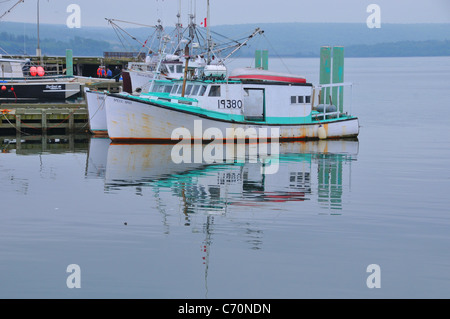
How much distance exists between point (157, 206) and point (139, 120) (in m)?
13.2

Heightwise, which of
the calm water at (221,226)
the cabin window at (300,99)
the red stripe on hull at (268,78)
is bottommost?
the calm water at (221,226)

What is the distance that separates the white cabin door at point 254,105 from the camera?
36.9 m

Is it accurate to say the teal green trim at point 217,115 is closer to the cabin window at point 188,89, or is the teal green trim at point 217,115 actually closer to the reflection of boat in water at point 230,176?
the cabin window at point 188,89

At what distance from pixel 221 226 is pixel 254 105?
17.8 meters

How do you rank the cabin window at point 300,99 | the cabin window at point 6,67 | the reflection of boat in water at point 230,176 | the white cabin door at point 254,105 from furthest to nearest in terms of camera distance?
the cabin window at point 6,67 → the cabin window at point 300,99 → the white cabin door at point 254,105 → the reflection of boat in water at point 230,176

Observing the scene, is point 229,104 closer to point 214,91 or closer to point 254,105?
point 214,91

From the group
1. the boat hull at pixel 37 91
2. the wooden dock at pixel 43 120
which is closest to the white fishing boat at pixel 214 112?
the wooden dock at pixel 43 120

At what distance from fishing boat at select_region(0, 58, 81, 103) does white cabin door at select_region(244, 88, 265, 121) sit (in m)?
22.2

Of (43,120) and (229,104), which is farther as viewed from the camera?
(43,120)

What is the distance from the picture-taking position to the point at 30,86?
54438 mm

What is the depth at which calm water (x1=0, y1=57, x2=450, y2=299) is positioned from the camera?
15250mm

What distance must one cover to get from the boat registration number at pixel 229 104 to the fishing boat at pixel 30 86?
22.2 meters

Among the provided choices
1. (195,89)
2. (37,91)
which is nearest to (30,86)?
(37,91)
